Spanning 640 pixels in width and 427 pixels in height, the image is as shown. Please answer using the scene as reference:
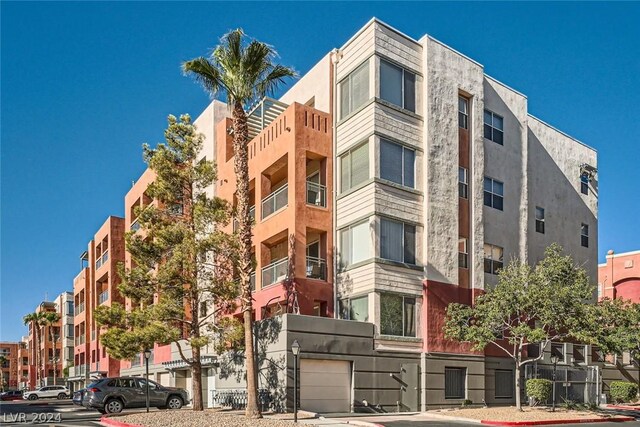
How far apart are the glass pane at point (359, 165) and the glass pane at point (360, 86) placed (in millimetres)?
2077

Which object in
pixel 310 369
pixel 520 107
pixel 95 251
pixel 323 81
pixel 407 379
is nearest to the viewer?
pixel 310 369

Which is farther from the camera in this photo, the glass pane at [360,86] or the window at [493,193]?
the window at [493,193]

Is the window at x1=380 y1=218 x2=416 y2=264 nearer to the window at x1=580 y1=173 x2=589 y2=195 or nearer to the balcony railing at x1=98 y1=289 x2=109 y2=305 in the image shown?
the window at x1=580 y1=173 x2=589 y2=195

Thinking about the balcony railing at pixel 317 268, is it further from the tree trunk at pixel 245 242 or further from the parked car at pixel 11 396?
the parked car at pixel 11 396

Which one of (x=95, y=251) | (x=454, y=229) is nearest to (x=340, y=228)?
(x=454, y=229)

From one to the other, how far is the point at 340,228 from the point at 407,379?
292 inches

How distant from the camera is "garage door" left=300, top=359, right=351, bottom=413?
2722 centimetres

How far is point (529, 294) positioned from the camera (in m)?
28.4

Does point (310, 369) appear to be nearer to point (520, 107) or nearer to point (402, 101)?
point (402, 101)

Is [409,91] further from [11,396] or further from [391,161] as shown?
[11,396]

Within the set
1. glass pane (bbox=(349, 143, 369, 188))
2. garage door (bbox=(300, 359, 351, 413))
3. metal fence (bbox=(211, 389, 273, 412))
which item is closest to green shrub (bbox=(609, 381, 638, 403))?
garage door (bbox=(300, 359, 351, 413))

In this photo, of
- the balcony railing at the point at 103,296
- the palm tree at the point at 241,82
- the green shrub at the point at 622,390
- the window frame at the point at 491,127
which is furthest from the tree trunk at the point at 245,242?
the balcony railing at the point at 103,296

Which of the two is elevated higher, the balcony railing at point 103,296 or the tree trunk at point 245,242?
the tree trunk at point 245,242

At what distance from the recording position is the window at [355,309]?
95.9 ft
